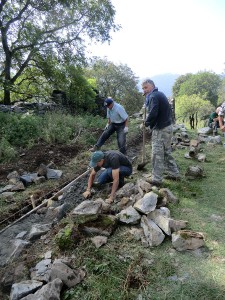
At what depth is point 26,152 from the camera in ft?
26.0

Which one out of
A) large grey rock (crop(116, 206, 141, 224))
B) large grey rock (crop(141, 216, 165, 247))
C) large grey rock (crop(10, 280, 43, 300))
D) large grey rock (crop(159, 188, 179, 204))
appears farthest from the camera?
large grey rock (crop(159, 188, 179, 204))

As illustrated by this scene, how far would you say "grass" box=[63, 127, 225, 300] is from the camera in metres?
2.56

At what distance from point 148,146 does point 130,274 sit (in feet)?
20.9

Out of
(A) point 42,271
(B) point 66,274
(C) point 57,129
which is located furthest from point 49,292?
(C) point 57,129

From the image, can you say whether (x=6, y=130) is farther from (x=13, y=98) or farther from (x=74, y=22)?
(x=74, y=22)

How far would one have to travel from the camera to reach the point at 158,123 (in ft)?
15.6

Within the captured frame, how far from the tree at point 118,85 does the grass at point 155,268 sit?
103 ft

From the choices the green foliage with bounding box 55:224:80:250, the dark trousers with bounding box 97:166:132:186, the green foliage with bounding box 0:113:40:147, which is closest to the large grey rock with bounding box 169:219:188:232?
the green foliage with bounding box 55:224:80:250

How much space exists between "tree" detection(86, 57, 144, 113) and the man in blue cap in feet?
97.1

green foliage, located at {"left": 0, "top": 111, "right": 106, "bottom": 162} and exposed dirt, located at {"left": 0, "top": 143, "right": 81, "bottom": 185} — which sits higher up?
green foliage, located at {"left": 0, "top": 111, "right": 106, "bottom": 162}

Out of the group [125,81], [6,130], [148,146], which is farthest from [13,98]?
[125,81]

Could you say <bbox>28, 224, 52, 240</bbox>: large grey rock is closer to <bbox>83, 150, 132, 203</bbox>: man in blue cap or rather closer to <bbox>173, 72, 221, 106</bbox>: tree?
<bbox>83, 150, 132, 203</bbox>: man in blue cap

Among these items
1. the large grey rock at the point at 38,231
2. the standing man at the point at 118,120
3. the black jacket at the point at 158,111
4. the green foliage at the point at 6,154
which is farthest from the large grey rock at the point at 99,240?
the green foliage at the point at 6,154

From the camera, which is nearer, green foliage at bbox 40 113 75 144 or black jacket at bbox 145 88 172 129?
black jacket at bbox 145 88 172 129
